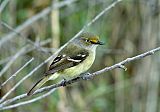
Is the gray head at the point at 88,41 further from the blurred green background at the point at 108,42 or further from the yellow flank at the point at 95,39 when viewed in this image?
the blurred green background at the point at 108,42

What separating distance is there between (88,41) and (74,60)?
34 cm

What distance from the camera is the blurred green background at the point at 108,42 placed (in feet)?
20.1

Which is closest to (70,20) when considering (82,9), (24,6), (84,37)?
(82,9)

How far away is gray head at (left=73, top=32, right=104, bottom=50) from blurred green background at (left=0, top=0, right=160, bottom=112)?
1.44m

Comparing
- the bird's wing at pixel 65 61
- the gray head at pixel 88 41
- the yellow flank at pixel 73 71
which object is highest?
the gray head at pixel 88 41

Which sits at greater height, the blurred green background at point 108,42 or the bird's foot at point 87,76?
the blurred green background at point 108,42

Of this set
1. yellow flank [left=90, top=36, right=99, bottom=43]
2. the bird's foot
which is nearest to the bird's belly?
the bird's foot

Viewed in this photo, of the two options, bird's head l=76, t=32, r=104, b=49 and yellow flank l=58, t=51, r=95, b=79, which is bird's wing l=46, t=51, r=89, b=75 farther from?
bird's head l=76, t=32, r=104, b=49

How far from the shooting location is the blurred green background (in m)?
6.13

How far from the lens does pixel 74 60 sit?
4.26 metres

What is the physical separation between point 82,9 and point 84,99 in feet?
3.94

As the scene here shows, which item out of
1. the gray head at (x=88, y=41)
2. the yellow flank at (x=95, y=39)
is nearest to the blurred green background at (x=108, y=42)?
the gray head at (x=88, y=41)

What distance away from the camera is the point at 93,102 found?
6.40 meters

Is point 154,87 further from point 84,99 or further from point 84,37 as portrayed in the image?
point 84,37
